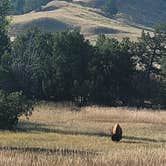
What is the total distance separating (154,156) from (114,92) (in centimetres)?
4065

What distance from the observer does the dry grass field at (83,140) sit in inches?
598

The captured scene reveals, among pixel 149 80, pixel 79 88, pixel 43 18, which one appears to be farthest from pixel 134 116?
pixel 43 18

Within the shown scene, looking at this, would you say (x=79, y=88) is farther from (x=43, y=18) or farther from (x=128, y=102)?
(x=43, y=18)

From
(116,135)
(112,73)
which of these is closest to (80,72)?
(112,73)

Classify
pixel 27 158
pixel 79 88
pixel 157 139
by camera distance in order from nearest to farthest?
pixel 27 158
pixel 157 139
pixel 79 88

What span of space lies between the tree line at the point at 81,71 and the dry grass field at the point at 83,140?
5.94 m

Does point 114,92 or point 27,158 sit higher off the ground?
point 27,158

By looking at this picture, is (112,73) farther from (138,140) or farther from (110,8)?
(110,8)

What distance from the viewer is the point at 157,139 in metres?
29.4

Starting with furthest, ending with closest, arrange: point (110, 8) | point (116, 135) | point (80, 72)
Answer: point (110, 8) → point (80, 72) → point (116, 135)

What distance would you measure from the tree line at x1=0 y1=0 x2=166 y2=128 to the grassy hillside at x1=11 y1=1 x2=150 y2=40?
215 ft

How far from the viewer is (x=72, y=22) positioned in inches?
5950

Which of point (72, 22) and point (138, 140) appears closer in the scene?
point (138, 140)

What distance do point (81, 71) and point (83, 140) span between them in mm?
31574
